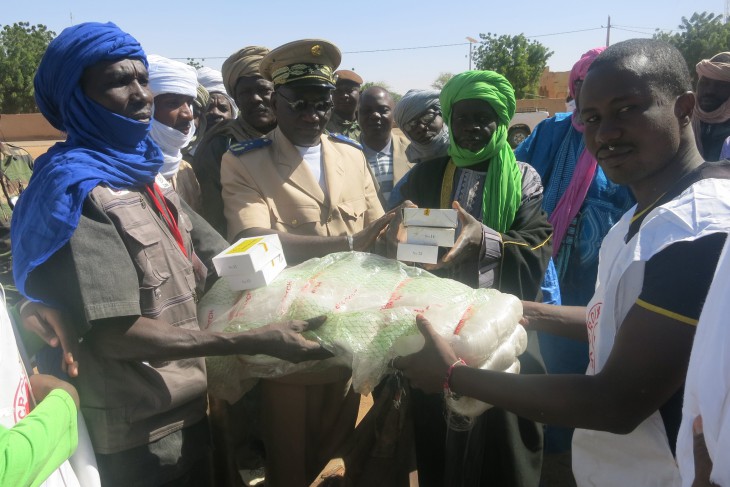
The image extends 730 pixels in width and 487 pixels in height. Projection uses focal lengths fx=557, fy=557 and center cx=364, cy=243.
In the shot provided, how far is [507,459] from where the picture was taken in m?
2.46

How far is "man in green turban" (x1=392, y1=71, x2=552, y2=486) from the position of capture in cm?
240

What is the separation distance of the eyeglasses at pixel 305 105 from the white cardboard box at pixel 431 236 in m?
0.82

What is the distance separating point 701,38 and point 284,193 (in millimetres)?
27491

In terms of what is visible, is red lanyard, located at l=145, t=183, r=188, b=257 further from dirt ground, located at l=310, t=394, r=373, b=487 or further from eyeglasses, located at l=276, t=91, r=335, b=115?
dirt ground, located at l=310, t=394, r=373, b=487

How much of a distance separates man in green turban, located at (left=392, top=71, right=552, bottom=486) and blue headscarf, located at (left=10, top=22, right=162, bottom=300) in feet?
4.14

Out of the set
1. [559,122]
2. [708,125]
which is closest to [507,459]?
[559,122]

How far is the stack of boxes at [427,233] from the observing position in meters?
2.17

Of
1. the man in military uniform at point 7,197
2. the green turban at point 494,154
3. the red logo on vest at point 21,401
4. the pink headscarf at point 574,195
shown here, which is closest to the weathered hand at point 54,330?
the red logo on vest at point 21,401

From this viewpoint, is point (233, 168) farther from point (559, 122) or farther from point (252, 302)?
point (559, 122)

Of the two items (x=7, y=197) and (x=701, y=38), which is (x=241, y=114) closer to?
(x=7, y=197)

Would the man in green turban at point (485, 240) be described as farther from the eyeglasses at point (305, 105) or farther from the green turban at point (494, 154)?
the eyeglasses at point (305, 105)

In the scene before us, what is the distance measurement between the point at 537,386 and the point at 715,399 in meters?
0.69

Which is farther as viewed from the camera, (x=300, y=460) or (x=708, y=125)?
(x=708, y=125)

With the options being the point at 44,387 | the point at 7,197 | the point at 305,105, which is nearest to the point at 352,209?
the point at 305,105
